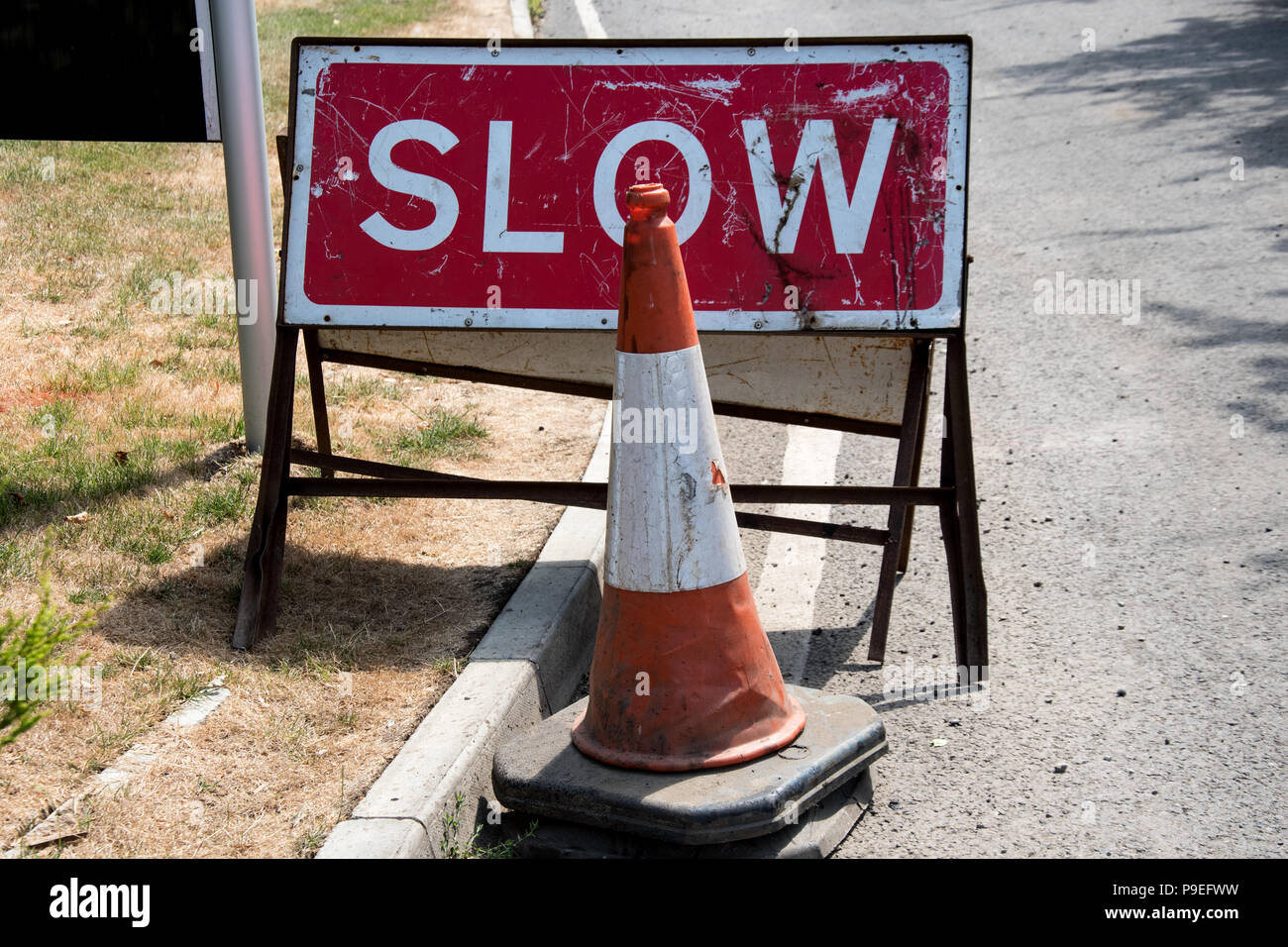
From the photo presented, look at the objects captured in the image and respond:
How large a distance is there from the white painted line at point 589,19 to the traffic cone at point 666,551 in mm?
10991

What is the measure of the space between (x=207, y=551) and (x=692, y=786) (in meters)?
2.19

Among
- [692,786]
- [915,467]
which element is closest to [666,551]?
[692,786]

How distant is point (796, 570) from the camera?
4.79 metres

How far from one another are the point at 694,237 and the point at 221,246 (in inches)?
185

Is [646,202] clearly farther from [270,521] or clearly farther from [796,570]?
[796,570]

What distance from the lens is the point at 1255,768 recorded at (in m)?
3.39

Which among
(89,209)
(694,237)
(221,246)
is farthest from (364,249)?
(89,209)

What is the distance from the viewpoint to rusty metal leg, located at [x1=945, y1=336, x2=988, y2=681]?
3.97m

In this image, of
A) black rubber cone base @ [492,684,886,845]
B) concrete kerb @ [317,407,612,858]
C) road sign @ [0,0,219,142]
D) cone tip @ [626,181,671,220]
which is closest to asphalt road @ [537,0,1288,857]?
black rubber cone base @ [492,684,886,845]

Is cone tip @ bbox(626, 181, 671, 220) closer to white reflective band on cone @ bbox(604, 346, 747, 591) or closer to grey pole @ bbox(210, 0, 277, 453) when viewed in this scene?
white reflective band on cone @ bbox(604, 346, 747, 591)

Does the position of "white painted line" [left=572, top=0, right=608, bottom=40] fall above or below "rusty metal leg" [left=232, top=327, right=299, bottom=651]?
above

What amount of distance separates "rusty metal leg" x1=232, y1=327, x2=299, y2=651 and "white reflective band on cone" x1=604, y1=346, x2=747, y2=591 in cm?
134

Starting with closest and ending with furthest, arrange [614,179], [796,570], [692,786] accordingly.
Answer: [692,786] < [614,179] < [796,570]

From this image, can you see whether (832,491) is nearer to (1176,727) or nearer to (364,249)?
(1176,727)
